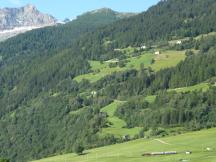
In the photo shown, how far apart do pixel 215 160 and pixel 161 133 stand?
281 feet

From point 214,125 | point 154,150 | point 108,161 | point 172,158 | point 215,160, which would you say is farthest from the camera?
point 214,125

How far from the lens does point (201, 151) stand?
129500mm

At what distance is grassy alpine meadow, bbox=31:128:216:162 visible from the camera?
122562 mm

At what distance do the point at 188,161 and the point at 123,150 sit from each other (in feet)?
143

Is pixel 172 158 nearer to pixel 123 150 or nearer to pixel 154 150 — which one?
pixel 154 150

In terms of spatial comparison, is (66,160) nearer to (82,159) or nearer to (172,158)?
(82,159)

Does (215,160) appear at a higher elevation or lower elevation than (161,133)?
higher

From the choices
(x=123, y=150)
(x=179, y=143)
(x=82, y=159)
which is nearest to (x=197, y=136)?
(x=179, y=143)

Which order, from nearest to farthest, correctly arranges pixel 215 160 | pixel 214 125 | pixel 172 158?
pixel 215 160 → pixel 172 158 → pixel 214 125

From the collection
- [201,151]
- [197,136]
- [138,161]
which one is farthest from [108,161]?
[197,136]

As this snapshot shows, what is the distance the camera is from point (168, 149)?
141 metres

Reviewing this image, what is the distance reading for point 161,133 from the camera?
194 meters

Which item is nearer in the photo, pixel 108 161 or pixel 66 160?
pixel 108 161

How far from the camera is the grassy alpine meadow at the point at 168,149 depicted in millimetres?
122562
